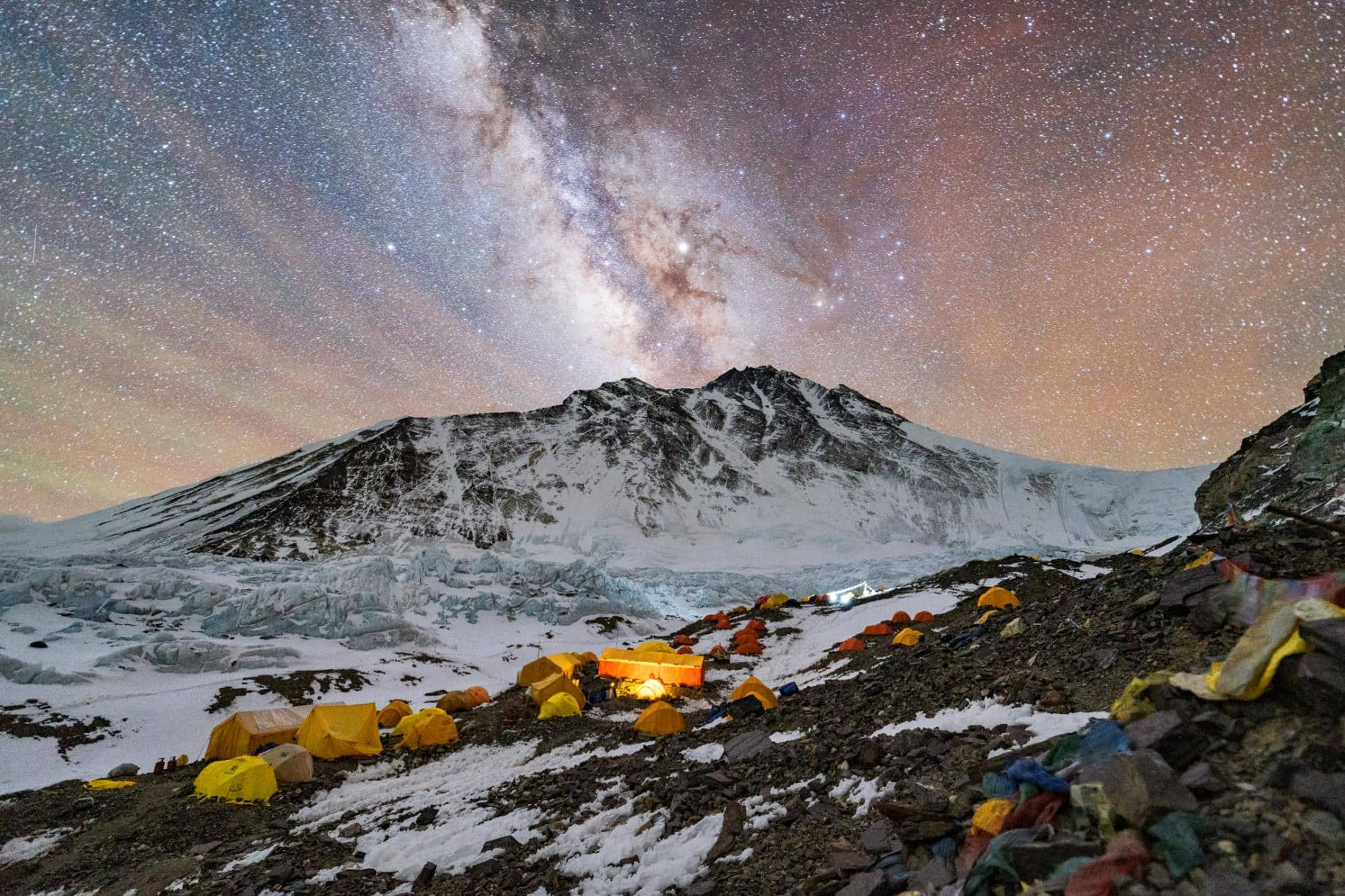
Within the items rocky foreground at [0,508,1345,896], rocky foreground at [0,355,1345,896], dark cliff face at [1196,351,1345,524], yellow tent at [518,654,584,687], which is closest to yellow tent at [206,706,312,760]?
rocky foreground at [0,355,1345,896]

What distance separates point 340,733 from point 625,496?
123 metres

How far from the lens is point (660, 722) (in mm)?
16000

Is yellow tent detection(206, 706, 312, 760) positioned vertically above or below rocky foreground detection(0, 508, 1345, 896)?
below

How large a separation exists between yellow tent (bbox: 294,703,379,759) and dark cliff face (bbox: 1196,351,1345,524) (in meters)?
25.8

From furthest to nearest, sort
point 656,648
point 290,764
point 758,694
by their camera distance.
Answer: point 656,648 → point 290,764 → point 758,694

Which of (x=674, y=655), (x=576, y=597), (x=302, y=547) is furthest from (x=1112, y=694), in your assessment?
(x=302, y=547)

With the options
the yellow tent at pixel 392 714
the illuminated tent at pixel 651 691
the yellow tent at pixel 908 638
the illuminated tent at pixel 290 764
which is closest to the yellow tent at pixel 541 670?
the yellow tent at pixel 392 714

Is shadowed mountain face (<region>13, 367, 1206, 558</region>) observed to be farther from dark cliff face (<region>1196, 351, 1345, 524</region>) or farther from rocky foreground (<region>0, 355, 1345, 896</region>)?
rocky foreground (<region>0, 355, 1345, 896</region>)

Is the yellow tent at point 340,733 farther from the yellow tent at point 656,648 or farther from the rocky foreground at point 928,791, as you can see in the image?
the yellow tent at point 656,648

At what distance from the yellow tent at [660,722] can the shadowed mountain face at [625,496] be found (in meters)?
104

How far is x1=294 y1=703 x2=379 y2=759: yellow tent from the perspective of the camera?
61.2 ft

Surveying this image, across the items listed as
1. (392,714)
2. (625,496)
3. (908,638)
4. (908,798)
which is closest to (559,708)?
(392,714)

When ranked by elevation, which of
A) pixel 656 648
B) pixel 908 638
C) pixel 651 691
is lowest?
pixel 651 691

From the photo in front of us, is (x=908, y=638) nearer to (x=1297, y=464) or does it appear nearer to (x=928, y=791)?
(x=1297, y=464)
